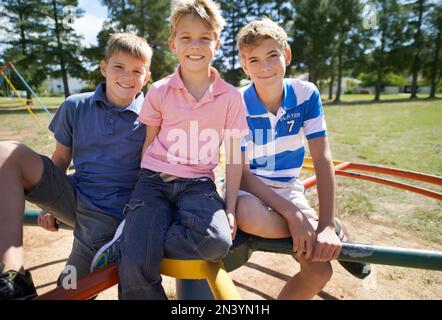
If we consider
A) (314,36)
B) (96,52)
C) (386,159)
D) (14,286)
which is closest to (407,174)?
(14,286)

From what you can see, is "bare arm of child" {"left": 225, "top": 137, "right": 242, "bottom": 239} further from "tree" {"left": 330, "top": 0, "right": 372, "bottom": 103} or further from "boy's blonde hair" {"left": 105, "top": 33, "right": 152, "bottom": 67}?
"tree" {"left": 330, "top": 0, "right": 372, "bottom": 103}

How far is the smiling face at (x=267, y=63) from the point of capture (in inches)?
70.3

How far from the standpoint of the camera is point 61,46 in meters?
25.1

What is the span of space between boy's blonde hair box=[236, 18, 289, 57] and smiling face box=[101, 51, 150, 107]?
0.59 metres

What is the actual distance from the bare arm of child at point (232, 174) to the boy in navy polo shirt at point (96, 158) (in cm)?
53

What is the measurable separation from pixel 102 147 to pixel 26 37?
92.5 feet

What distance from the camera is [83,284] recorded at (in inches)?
45.4

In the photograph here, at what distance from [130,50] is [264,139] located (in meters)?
0.88

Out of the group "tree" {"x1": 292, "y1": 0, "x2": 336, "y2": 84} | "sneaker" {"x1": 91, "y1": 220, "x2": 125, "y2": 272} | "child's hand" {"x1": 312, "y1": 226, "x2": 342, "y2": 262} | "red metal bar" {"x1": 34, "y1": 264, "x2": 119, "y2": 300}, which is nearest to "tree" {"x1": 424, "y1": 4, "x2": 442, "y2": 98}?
"tree" {"x1": 292, "y1": 0, "x2": 336, "y2": 84}

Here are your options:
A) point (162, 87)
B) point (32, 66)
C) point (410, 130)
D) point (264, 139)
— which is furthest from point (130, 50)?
point (32, 66)

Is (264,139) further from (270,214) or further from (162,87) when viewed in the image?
(162,87)

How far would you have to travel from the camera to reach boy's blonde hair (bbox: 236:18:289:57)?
1.78m

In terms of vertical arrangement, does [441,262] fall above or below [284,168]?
below

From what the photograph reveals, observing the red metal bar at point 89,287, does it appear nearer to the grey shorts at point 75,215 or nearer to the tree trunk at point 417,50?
Result: the grey shorts at point 75,215
